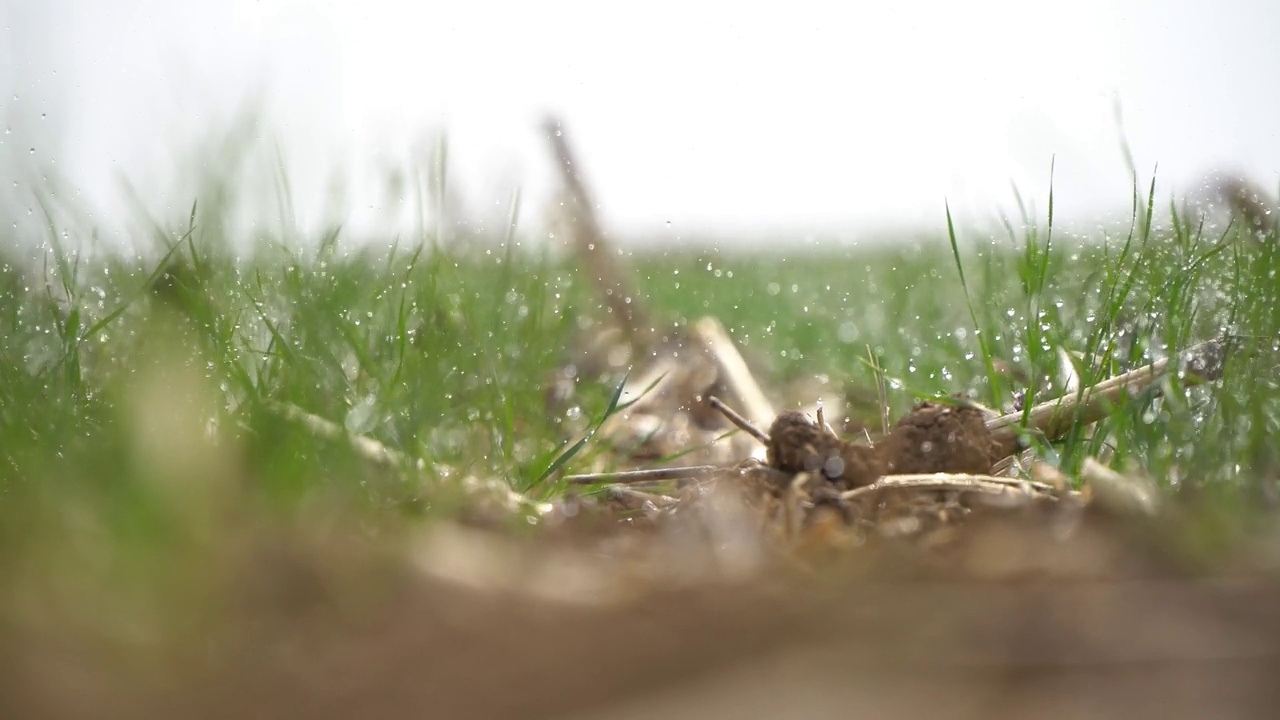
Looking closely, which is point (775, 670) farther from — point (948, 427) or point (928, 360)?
point (928, 360)

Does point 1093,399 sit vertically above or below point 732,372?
below

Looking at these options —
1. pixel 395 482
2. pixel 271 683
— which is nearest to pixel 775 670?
pixel 271 683

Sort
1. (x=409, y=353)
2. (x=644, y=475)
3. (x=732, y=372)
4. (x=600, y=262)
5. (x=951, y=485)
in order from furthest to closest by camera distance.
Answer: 1. (x=600, y=262)
2. (x=732, y=372)
3. (x=644, y=475)
4. (x=409, y=353)
5. (x=951, y=485)

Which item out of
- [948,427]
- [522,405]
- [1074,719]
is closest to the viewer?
[1074,719]

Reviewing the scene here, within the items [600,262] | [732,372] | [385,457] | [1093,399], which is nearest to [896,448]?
[1093,399]

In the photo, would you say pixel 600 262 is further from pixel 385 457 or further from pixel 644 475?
pixel 385 457

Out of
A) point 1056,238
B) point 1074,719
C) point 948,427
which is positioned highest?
point 1056,238

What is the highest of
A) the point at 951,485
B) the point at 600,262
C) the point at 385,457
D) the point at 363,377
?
the point at 600,262

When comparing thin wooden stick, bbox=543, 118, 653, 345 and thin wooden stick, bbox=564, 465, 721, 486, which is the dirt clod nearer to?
thin wooden stick, bbox=564, 465, 721, 486
